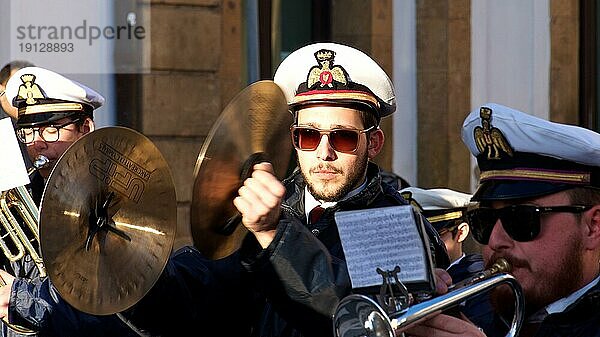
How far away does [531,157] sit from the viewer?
3.81 metres

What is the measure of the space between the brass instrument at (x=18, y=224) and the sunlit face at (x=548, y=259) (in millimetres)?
2289

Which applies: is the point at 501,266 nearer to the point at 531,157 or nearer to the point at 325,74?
the point at 531,157

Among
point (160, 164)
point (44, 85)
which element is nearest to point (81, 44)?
point (44, 85)

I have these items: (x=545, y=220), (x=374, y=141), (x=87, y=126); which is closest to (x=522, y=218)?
(x=545, y=220)

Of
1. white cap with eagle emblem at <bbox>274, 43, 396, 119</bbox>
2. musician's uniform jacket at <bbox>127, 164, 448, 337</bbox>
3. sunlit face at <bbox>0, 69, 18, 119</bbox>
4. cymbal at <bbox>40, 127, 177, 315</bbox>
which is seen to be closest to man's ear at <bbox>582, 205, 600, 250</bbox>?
musician's uniform jacket at <bbox>127, 164, 448, 337</bbox>

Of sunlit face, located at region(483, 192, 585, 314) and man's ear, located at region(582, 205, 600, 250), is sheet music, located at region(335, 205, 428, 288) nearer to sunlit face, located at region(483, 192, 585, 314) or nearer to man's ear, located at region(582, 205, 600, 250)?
sunlit face, located at region(483, 192, 585, 314)

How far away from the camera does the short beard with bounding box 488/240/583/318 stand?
3.63 m

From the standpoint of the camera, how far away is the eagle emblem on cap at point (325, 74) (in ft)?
14.4

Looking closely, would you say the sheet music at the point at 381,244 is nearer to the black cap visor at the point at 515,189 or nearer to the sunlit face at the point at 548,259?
the sunlit face at the point at 548,259

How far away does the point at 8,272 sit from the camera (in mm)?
5492

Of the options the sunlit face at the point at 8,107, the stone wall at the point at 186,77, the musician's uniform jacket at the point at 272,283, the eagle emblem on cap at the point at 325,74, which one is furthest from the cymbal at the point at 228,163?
the stone wall at the point at 186,77

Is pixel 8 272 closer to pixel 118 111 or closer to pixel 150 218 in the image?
pixel 150 218

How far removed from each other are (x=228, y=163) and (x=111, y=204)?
0.55 meters

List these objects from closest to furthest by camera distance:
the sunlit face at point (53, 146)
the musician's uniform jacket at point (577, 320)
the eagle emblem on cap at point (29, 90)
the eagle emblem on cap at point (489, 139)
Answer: the musician's uniform jacket at point (577, 320) → the eagle emblem on cap at point (489, 139) → the sunlit face at point (53, 146) → the eagle emblem on cap at point (29, 90)
